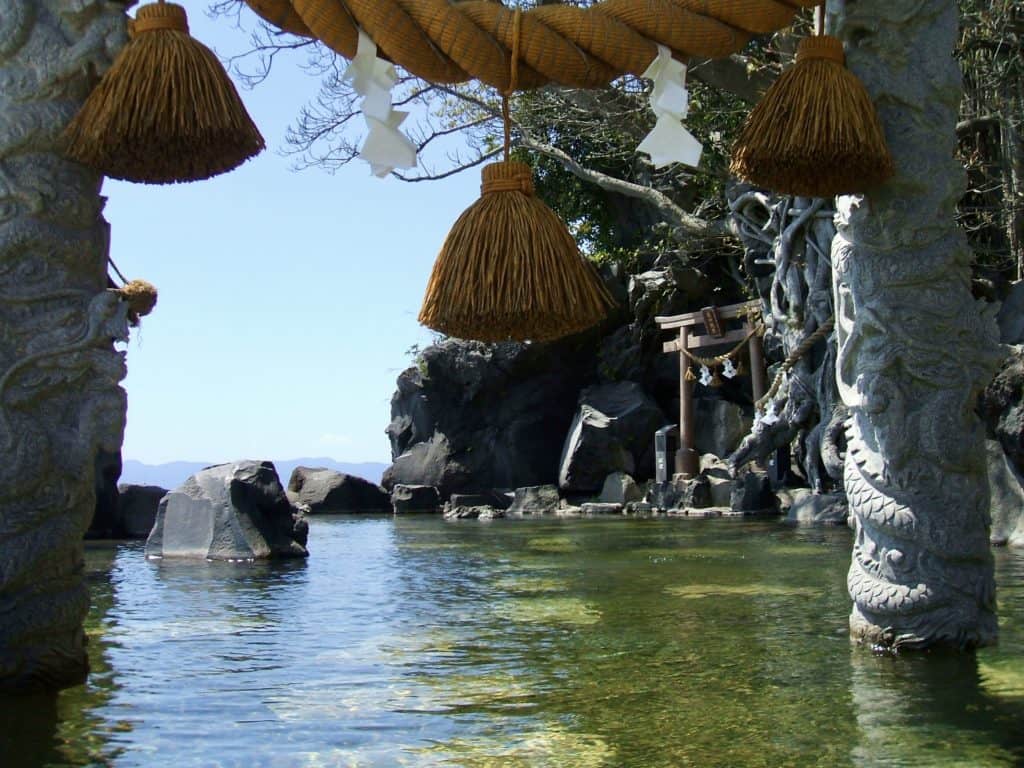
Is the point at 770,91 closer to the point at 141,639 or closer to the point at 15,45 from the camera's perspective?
the point at 15,45

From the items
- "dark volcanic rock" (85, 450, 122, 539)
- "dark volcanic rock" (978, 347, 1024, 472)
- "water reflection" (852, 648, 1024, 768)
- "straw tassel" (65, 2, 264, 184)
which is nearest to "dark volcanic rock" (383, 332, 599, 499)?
"dark volcanic rock" (85, 450, 122, 539)

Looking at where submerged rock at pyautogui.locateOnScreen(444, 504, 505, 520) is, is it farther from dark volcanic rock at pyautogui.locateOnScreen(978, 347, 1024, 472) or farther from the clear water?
the clear water

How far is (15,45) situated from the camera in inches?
139

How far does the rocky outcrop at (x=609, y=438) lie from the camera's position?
17641 mm

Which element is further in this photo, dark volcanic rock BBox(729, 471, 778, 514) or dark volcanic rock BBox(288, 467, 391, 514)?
dark volcanic rock BBox(288, 467, 391, 514)

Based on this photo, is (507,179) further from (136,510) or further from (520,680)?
(136,510)

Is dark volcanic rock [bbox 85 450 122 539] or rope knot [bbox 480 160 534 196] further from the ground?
rope knot [bbox 480 160 534 196]

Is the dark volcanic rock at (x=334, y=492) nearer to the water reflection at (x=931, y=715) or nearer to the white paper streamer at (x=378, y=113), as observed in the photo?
the water reflection at (x=931, y=715)

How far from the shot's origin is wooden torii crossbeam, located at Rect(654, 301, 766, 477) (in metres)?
16.1

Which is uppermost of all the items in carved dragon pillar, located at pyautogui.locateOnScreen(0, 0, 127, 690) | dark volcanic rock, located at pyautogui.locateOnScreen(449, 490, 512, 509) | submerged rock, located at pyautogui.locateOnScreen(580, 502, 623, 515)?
carved dragon pillar, located at pyautogui.locateOnScreen(0, 0, 127, 690)

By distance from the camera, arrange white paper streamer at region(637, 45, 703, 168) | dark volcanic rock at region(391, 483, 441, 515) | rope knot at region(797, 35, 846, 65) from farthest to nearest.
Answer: dark volcanic rock at region(391, 483, 441, 515) → rope knot at region(797, 35, 846, 65) → white paper streamer at region(637, 45, 703, 168)

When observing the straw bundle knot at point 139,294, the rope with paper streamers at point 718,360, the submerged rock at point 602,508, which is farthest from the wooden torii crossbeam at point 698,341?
the straw bundle knot at point 139,294

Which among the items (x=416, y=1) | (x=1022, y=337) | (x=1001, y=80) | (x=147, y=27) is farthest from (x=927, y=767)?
(x=1001, y=80)

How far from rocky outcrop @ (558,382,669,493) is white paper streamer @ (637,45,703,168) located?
14.8m
